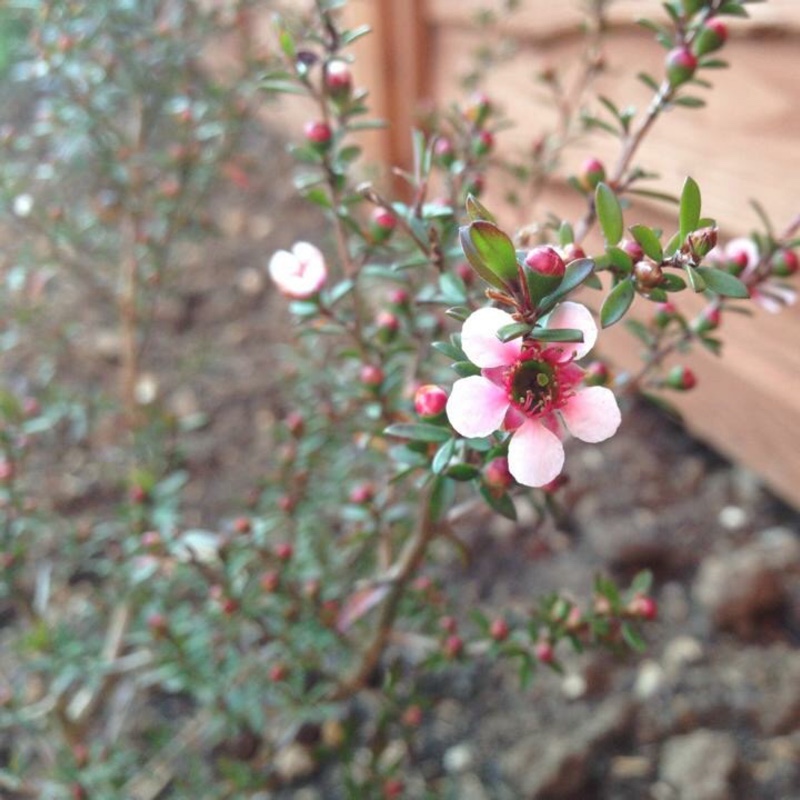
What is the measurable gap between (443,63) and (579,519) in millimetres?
1196

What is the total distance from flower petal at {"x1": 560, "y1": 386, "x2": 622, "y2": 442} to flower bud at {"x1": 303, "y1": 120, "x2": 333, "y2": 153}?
40 cm

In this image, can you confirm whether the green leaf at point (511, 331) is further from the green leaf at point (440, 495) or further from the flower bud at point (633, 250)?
the green leaf at point (440, 495)

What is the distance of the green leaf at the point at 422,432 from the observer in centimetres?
62

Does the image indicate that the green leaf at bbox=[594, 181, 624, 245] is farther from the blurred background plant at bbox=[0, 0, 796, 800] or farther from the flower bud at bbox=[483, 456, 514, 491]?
the flower bud at bbox=[483, 456, 514, 491]

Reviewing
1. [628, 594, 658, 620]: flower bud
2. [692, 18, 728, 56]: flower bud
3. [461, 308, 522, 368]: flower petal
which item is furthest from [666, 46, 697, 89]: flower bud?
[628, 594, 658, 620]: flower bud

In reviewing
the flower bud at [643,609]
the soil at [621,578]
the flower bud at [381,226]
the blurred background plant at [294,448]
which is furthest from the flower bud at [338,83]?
the soil at [621,578]

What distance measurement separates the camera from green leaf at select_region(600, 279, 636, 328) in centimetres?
50

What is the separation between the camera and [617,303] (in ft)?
1.66

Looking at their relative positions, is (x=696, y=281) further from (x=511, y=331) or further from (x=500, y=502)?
(x=500, y=502)

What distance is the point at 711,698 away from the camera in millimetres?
1286

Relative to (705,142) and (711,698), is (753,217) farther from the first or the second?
(711,698)

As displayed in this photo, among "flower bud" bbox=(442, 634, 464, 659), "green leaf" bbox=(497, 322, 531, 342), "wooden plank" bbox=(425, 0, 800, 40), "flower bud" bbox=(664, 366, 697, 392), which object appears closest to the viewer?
"green leaf" bbox=(497, 322, 531, 342)

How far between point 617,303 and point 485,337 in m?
0.10

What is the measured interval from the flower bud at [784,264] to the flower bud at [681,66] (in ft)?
0.64
